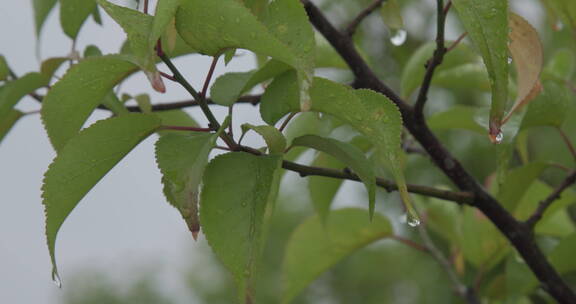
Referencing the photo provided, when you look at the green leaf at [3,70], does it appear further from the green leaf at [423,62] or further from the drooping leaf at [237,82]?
the green leaf at [423,62]

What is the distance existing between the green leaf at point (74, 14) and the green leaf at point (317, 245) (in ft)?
1.16

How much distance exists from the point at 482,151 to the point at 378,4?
3213 mm

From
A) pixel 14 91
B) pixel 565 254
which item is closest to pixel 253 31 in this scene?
pixel 14 91

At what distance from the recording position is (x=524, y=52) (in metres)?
0.48

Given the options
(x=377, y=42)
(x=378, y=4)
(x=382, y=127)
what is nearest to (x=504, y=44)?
(x=382, y=127)

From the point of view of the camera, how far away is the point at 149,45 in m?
0.31

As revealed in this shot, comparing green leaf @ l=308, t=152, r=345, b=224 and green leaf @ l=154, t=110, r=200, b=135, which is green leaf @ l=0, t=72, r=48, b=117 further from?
green leaf @ l=308, t=152, r=345, b=224

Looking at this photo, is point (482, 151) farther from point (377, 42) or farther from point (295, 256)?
point (295, 256)

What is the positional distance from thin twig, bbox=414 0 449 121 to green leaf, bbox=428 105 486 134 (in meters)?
0.17

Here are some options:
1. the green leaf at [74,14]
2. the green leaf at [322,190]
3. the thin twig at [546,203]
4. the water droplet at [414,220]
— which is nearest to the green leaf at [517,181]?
the thin twig at [546,203]

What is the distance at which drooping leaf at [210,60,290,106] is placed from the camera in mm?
402

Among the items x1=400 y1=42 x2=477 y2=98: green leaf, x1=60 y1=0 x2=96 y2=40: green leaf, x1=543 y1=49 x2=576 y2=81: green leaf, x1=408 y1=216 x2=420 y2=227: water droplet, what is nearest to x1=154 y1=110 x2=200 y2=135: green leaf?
A: x1=60 y1=0 x2=96 y2=40: green leaf

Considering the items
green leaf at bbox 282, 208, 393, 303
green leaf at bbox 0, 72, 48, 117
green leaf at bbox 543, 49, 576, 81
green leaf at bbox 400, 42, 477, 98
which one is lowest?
green leaf at bbox 282, 208, 393, 303

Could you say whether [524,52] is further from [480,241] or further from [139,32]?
[480,241]
